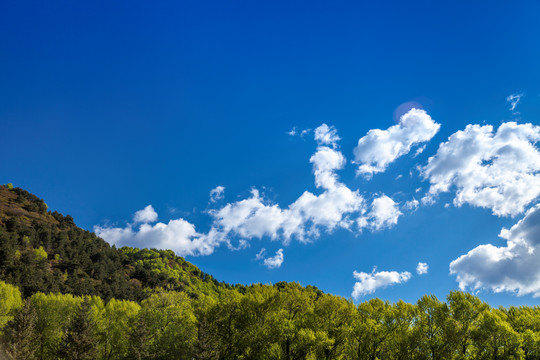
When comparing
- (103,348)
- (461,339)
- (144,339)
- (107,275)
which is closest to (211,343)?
(144,339)

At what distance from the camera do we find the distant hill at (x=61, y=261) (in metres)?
93.1

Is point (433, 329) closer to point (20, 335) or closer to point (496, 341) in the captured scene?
point (496, 341)

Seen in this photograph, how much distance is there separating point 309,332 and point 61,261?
380 feet

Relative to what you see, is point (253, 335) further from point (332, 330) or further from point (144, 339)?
point (144, 339)

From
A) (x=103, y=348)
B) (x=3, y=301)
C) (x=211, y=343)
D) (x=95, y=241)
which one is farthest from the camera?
(x=95, y=241)

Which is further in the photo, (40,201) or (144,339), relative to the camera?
(40,201)

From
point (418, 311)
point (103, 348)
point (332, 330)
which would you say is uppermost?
point (418, 311)

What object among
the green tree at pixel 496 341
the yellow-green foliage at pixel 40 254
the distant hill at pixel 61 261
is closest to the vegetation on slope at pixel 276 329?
the green tree at pixel 496 341

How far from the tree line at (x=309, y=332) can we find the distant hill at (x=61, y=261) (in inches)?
2238

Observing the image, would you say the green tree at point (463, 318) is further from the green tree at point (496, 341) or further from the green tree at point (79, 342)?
the green tree at point (79, 342)

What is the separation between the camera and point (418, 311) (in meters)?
44.2

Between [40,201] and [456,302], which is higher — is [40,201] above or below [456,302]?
above

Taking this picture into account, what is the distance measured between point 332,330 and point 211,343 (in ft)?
53.9

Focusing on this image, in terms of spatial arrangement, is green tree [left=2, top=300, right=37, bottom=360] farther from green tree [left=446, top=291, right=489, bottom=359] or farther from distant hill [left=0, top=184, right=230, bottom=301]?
green tree [left=446, top=291, right=489, bottom=359]
